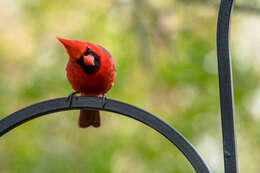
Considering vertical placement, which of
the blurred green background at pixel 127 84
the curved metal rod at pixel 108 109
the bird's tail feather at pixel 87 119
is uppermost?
the blurred green background at pixel 127 84

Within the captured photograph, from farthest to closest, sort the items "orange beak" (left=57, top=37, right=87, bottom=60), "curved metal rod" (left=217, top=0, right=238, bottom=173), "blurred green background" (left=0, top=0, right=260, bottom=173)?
1. "blurred green background" (left=0, top=0, right=260, bottom=173)
2. "orange beak" (left=57, top=37, right=87, bottom=60)
3. "curved metal rod" (left=217, top=0, right=238, bottom=173)

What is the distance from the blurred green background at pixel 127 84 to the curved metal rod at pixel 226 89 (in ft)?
10.0

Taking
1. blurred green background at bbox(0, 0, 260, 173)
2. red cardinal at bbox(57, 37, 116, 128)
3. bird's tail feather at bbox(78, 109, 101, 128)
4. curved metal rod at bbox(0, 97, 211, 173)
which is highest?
blurred green background at bbox(0, 0, 260, 173)

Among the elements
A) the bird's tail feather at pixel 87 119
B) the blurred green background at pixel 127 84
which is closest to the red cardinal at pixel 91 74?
the bird's tail feather at pixel 87 119

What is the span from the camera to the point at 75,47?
1.87 m

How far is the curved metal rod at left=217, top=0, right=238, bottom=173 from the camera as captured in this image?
4.71ft

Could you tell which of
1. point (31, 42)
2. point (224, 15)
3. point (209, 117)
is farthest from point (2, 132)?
point (31, 42)

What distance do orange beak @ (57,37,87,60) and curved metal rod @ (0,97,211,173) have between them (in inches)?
11.9

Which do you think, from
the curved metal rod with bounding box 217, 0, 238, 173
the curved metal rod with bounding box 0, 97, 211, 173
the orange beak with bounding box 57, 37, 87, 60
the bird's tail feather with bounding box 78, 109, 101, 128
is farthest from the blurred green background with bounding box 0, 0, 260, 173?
the curved metal rod with bounding box 217, 0, 238, 173

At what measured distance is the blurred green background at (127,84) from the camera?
188 inches

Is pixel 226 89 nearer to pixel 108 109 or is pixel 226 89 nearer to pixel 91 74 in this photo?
pixel 108 109

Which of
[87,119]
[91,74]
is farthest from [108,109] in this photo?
[87,119]

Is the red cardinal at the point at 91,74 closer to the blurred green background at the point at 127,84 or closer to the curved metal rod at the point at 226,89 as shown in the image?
the curved metal rod at the point at 226,89

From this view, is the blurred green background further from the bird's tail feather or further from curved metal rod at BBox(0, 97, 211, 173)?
curved metal rod at BBox(0, 97, 211, 173)
